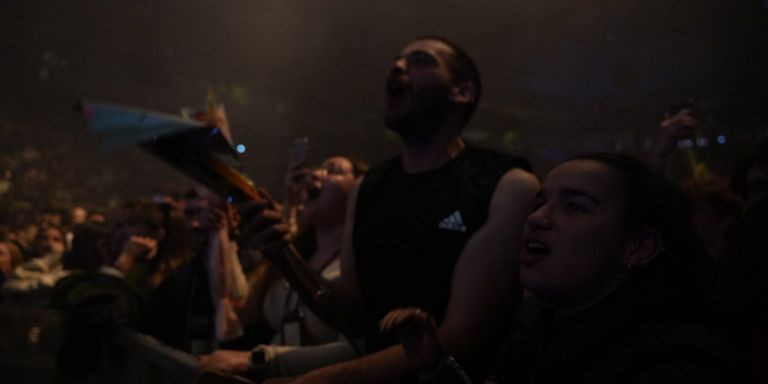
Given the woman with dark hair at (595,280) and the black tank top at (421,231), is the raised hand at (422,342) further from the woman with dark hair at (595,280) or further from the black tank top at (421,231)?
the black tank top at (421,231)

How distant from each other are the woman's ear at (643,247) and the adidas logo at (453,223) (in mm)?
623

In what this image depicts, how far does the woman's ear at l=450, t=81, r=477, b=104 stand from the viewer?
7.09ft

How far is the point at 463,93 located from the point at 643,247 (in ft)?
3.58

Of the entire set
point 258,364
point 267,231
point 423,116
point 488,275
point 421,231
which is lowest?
point 258,364

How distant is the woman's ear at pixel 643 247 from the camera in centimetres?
124

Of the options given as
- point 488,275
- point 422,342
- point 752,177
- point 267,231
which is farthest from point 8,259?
point 752,177

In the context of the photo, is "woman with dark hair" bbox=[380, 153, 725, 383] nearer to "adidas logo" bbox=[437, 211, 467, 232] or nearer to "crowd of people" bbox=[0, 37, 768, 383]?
"crowd of people" bbox=[0, 37, 768, 383]

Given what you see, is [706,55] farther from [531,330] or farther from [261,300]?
[531,330]

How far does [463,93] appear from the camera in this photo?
219 cm

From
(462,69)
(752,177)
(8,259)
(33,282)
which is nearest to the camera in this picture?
(462,69)

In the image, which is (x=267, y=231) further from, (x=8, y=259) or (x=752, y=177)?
(x=8, y=259)

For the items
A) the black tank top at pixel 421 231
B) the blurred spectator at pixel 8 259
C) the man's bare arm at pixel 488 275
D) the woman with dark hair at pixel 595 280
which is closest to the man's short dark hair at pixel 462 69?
the black tank top at pixel 421 231

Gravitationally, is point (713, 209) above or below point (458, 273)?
below

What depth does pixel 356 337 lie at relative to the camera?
6.43 ft
